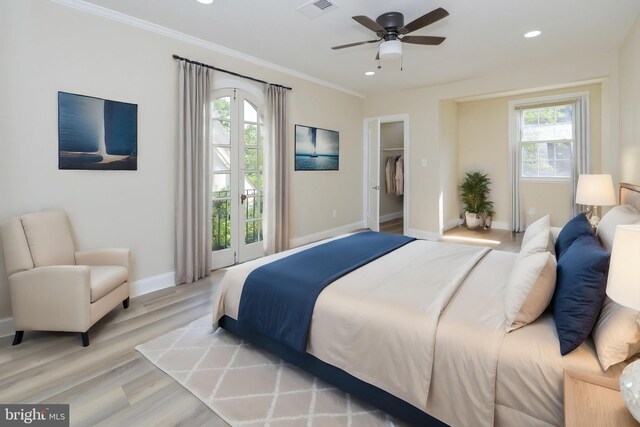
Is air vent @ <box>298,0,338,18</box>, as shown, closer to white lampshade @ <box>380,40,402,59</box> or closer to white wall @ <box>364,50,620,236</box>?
white lampshade @ <box>380,40,402,59</box>

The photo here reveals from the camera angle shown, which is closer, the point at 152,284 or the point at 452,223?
the point at 152,284

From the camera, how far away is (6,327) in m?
2.62

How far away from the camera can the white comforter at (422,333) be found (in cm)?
145

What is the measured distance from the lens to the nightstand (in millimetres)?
997

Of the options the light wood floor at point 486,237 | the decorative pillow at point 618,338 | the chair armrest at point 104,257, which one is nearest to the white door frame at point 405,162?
the light wood floor at point 486,237

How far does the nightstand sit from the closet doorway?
5.16 m

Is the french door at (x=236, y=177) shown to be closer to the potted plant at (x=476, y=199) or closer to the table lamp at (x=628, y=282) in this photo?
the table lamp at (x=628, y=282)

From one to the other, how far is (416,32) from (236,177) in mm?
2704

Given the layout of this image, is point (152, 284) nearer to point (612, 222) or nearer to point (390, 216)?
point (612, 222)

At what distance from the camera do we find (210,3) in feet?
9.75

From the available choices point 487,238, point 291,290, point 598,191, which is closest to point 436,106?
point 487,238

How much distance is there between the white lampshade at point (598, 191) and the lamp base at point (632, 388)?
9.53 ft

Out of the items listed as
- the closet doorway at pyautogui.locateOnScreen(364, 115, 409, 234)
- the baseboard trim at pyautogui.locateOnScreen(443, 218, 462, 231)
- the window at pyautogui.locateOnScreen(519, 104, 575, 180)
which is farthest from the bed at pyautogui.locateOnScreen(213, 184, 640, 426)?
the window at pyautogui.locateOnScreen(519, 104, 575, 180)

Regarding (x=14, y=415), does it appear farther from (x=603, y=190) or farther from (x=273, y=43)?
(x=603, y=190)
